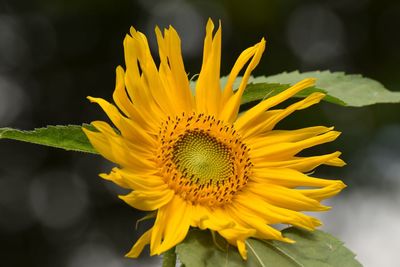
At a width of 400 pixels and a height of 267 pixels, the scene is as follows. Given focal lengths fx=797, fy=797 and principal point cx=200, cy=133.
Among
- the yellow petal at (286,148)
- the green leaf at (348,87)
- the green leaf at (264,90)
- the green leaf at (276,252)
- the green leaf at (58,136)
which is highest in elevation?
the green leaf at (348,87)

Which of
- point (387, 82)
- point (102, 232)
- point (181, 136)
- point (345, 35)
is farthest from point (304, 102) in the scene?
point (345, 35)

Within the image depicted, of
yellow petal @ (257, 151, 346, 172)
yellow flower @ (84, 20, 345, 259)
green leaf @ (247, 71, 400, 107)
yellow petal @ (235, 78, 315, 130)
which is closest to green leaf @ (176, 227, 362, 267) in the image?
yellow flower @ (84, 20, 345, 259)

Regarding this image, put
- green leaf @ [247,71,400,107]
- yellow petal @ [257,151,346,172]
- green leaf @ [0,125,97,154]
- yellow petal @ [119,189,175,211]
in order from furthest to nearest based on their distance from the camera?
green leaf @ [247,71,400,107]
yellow petal @ [257,151,346,172]
green leaf @ [0,125,97,154]
yellow petal @ [119,189,175,211]

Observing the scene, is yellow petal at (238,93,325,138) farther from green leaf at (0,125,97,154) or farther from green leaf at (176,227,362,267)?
green leaf at (0,125,97,154)

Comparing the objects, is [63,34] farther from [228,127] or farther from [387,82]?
[228,127]

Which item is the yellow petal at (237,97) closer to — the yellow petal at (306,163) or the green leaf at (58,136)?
the yellow petal at (306,163)

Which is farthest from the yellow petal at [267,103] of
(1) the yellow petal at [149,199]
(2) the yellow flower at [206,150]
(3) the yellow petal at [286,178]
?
(1) the yellow petal at [149,199]
